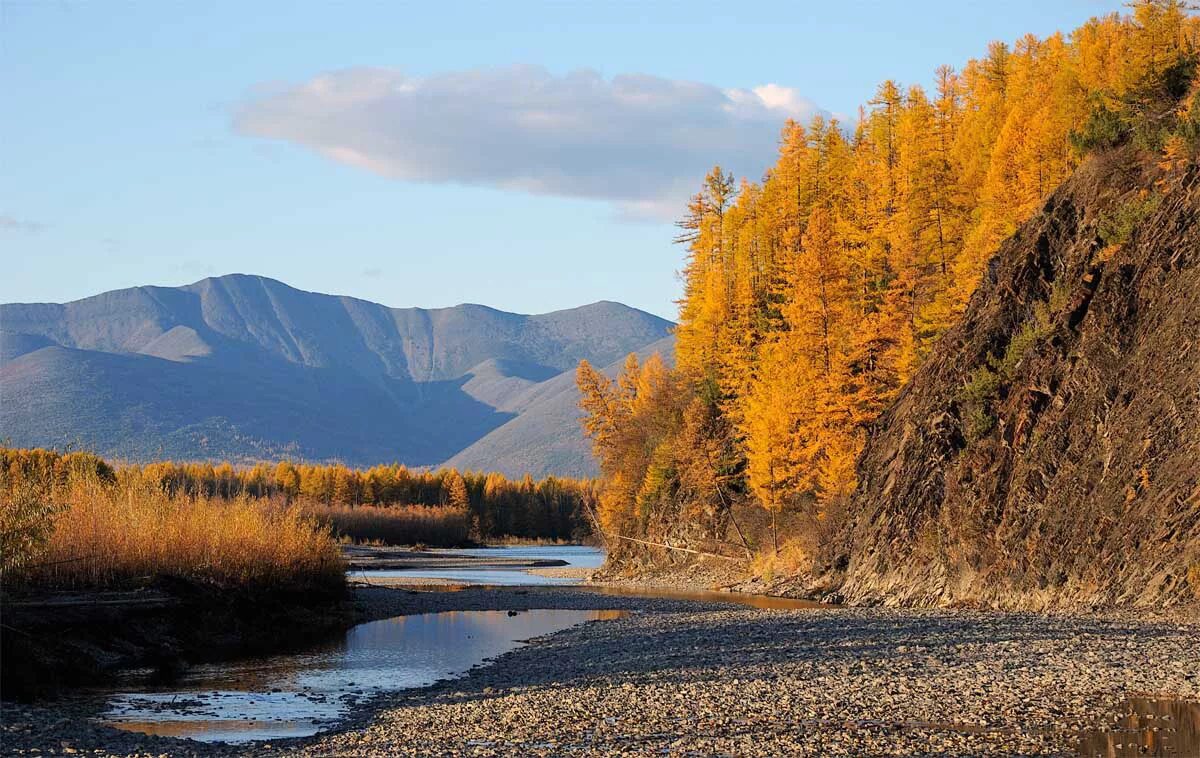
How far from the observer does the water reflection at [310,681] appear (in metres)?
22.0

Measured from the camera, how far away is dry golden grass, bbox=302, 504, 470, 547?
142m

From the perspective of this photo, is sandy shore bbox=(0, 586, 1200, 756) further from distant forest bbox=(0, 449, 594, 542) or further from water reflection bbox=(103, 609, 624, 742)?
distant forest bbox=(0, 449, 594, 542)

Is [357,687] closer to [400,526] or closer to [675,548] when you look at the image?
[675,548]

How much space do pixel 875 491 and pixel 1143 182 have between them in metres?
15.6

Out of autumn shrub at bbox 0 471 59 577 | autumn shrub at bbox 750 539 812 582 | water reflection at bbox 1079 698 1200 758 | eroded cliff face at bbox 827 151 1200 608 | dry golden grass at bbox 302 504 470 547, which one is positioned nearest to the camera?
water reflection at bbox 1079 698 1200 758

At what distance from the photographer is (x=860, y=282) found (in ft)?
203

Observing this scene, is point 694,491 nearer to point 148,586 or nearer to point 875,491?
point 875,491

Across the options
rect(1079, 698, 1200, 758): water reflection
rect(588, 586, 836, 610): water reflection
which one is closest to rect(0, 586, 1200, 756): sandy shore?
rect(1079, 698, 1200, 758): water reflection

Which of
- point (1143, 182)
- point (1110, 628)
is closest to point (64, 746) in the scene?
point (1110, 628)

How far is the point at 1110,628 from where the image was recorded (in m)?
29.8

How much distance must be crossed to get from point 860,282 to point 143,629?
4140cm

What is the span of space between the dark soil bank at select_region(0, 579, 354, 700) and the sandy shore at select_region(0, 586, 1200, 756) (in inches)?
117

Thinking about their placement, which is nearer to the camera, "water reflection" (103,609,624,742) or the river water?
the river water

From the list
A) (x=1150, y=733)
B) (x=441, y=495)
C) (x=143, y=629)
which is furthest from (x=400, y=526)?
(x=1150, y=733)
